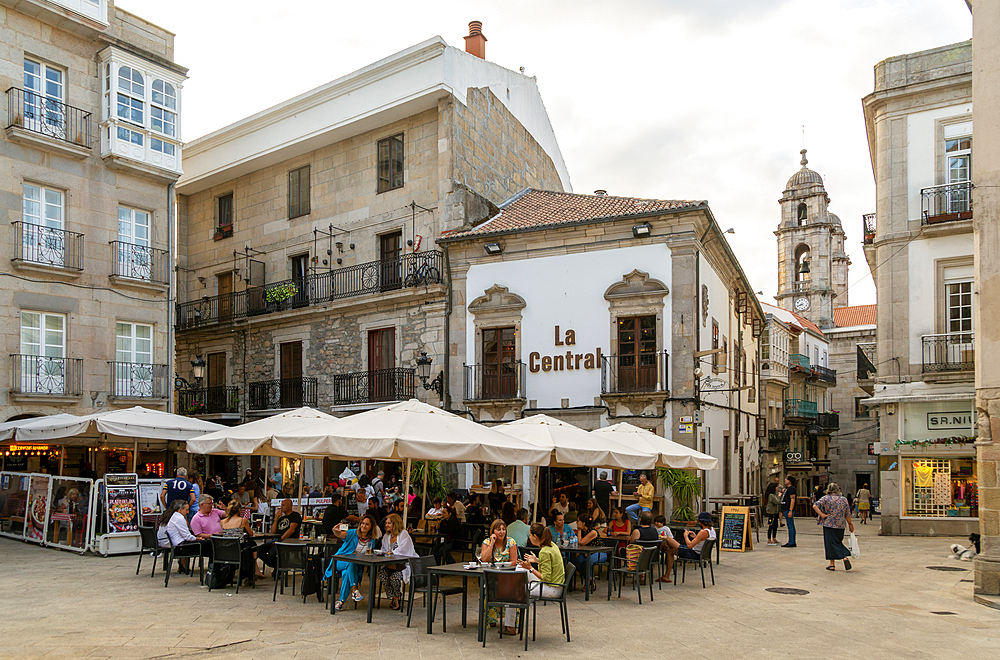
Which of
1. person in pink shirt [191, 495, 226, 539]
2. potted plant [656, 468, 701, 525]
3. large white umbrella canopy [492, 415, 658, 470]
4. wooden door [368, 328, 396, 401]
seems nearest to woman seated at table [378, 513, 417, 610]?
large white umbrella canopy [492, 415, 658, 470]

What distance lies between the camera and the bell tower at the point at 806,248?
52.6 meters

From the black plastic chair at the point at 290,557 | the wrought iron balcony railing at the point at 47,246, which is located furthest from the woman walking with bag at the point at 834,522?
the wrought iron balcony railing at the point at 47,246

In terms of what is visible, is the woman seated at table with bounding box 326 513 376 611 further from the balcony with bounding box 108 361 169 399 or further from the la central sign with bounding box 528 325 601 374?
the balcony with bounding box 108 361 169 399

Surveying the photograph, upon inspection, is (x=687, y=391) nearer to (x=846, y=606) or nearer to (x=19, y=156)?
(x=846, y=606)

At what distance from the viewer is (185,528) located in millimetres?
11344

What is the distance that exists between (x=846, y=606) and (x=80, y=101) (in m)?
19.7

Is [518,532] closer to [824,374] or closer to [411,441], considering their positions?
[411,441]

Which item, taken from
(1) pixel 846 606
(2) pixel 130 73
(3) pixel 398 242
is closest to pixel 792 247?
(3) pixel 398 242

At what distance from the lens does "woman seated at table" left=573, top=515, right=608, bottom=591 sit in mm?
11072

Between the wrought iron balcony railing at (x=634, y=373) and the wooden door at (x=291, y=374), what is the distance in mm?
9836

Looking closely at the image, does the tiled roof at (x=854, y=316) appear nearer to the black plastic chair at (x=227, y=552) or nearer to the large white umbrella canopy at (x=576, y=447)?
the large white umbrella canopy at (x=576, y=447)

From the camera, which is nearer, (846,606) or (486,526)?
(846,606)

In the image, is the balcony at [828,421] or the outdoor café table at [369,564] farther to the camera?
the balcony at [828,421]

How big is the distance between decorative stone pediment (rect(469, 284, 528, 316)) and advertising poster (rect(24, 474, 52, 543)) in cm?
1043
